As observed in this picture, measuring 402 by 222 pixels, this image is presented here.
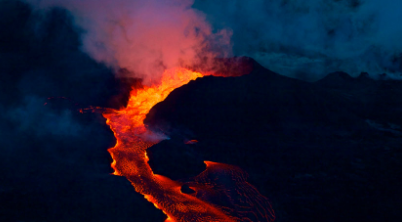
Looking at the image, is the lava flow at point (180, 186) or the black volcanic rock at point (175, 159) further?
the black volcanic rock at point (175, 159)

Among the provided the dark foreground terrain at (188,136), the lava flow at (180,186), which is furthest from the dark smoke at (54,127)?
the lava flow at (180,186)

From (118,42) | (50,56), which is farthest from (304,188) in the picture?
(50,56)

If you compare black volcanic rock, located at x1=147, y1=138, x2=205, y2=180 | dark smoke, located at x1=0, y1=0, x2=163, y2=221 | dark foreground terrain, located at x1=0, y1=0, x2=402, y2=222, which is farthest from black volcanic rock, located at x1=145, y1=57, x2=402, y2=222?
dark smoke, located at x1=0, y1=0, x2=163, y2=221

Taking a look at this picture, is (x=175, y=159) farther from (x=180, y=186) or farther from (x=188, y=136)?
(x=188, y=136)

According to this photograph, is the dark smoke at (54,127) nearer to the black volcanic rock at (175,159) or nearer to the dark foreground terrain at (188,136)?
the dark foreground terrain at (188,136)

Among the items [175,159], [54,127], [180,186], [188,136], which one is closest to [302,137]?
[188,136]

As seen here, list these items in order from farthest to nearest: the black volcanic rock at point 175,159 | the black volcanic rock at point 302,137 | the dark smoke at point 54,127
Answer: the black volcanic rock at point 175,159 < the black volcanic rock at point 302,137 < the dark smoke at point 54,127

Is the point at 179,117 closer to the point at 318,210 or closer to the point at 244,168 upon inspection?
the point at 244,168
